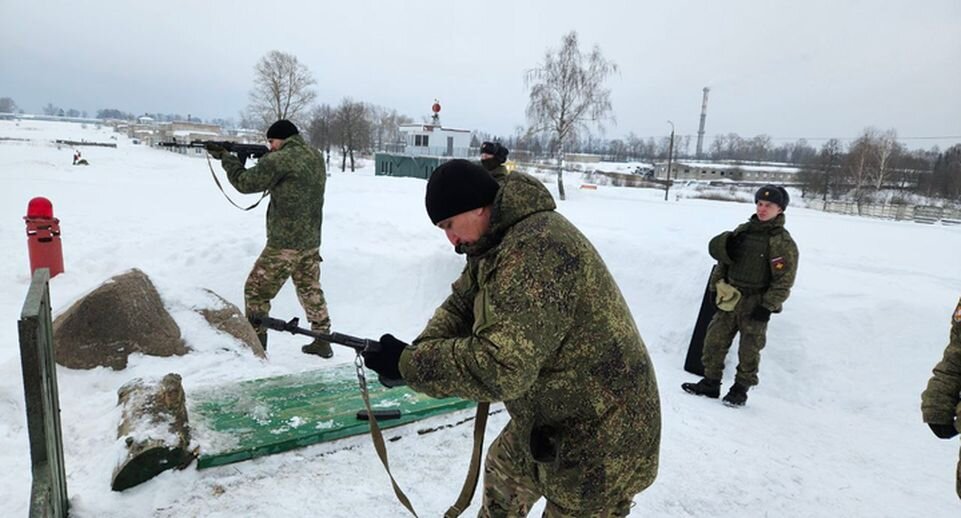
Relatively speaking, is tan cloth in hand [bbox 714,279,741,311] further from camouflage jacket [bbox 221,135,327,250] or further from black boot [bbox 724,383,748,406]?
camouflage jacket [bbox 221,135,327,250]

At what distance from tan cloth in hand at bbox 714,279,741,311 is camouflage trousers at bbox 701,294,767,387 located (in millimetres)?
74

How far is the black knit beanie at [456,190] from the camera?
1.85 m

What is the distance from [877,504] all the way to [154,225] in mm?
12087

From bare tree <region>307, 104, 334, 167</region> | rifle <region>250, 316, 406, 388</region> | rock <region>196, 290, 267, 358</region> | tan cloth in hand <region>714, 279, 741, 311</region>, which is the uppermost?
bare tree <region>307, 104, 334, 167</region>

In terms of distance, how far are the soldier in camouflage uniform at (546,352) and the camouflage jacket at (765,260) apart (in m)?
3.45

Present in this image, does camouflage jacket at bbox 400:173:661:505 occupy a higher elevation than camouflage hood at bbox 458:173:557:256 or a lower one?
lower

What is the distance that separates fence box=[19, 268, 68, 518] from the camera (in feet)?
6.07

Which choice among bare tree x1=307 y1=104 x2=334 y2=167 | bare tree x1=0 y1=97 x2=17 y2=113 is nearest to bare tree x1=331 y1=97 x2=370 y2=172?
bare tree x1=307 y1=104 x2=334 y2=167

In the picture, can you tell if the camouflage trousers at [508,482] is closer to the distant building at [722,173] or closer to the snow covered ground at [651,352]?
the snow covered ground at [651,352]

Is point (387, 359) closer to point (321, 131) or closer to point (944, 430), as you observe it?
point (944, 430)

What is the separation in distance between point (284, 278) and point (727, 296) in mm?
4104

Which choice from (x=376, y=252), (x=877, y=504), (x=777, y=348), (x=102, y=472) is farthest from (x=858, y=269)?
(x=102, y=472)

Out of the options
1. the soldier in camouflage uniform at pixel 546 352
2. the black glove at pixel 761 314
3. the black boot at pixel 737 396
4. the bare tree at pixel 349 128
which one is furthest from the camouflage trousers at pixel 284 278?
the bare tree at pixel 349 128

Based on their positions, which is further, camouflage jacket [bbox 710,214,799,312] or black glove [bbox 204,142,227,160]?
black glove [bbox 204,142,227,160]
